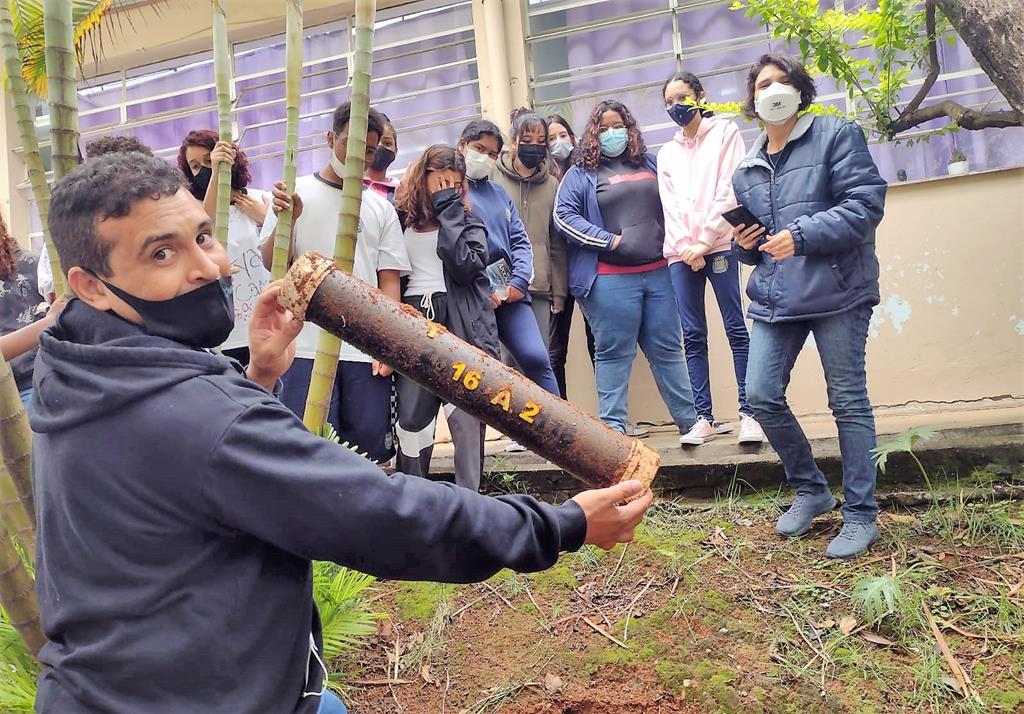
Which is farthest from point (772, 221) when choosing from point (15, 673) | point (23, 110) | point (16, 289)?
point (16, 289)

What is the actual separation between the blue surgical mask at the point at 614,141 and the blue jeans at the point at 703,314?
829 mm

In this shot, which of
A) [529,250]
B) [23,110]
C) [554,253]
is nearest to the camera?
[23,110]

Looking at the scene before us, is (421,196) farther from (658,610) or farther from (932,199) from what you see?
(932,199)

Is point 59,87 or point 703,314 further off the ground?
point 59,87

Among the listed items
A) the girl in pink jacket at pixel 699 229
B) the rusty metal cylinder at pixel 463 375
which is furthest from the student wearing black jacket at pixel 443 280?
the rusty metal cylinder at pixel 463 375

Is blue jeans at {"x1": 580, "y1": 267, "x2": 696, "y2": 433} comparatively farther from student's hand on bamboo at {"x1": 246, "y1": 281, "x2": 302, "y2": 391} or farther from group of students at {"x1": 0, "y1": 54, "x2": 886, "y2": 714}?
student's hand on bamboo at {"x1": 246, "y1": 281, "x2": 302, "y2": 391}

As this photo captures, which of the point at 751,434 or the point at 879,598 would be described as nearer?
the point at 879,598

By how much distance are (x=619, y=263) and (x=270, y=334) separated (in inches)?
126

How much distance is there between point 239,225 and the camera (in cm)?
425

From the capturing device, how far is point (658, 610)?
3.46 meters

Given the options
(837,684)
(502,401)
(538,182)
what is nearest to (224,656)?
(502,401)

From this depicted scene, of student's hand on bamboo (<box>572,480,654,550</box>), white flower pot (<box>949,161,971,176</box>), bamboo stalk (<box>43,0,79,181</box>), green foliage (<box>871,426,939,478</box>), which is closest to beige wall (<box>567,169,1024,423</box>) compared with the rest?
white flower pot (<box>949,161,971,176</box>)

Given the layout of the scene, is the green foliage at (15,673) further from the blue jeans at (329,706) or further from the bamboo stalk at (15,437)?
the blue jeans at (329,706)

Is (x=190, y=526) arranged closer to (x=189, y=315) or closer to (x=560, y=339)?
(x=189, y=315)
